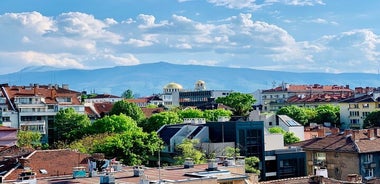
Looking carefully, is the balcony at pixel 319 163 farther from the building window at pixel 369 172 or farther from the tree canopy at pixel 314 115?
the tree canopy at pixel 314 115

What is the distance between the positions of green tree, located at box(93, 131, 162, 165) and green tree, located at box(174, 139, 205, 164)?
2.49 meters

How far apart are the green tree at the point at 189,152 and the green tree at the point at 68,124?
30592 millimetres

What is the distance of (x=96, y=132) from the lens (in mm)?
92375

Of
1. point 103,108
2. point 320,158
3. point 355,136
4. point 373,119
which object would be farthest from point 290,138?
point 103,108

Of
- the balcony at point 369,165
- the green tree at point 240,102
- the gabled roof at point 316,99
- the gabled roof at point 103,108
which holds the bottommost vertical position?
the balcony at point 369,165

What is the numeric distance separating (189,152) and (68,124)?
4033 centimetres

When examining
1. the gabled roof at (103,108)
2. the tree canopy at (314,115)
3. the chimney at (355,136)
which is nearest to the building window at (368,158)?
the chimney at (355,136)

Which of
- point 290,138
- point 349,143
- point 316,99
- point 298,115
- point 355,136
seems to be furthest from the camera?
point 316,99

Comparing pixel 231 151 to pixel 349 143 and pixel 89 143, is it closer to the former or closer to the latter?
pixel 349 143

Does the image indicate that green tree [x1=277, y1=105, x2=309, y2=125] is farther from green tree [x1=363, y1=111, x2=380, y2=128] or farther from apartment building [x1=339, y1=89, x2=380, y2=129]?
green tree [x1=363, y1=111, x2=380, y2=128]

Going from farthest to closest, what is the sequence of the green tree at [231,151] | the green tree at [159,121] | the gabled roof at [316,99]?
the gabled roof at [316,99] < the green tree at [159,121] < the green tree at [231,151]

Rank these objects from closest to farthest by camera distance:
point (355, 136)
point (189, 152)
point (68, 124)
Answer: point (189, 152)
point (355, 136)
point (68, 124)

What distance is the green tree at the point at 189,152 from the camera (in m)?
65.9

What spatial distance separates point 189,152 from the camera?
6700cm
